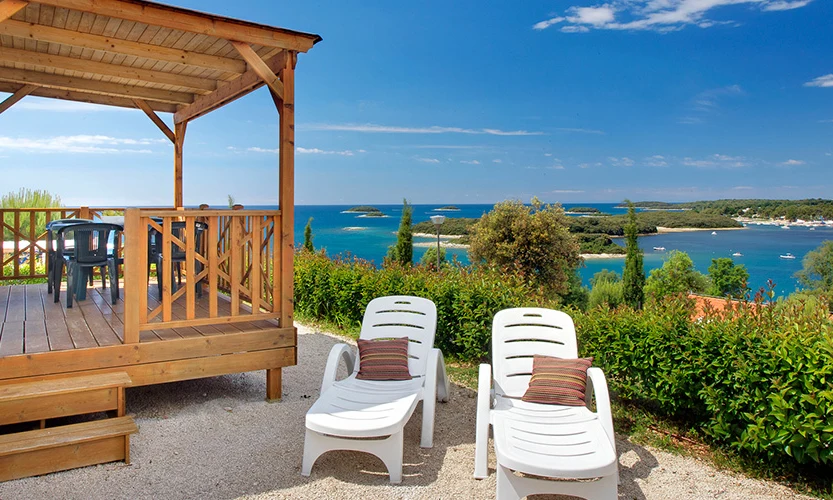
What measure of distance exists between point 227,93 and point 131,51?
1313 mm

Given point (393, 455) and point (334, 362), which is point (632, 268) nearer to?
point (334, 362)

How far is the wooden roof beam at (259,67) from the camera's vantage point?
434 cm

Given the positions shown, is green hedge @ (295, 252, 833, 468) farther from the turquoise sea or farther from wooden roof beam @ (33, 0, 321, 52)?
the turquoise sea

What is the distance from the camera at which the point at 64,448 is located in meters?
3.30

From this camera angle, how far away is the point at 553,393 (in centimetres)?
374

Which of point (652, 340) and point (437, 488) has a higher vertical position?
point (652, 340)

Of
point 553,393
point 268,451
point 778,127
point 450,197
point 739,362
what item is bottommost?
point 268,451

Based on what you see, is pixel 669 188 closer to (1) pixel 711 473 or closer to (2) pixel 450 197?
(2) pixel 450 197

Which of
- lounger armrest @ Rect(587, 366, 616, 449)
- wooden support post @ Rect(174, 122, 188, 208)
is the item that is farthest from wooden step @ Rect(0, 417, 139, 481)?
wooden support post @ Rect(174, 122, 188, 208)

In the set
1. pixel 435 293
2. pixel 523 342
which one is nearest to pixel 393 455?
pixel 523 342

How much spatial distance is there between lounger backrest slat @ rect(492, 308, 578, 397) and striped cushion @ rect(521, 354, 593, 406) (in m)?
0.14

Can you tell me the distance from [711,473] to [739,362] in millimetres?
726

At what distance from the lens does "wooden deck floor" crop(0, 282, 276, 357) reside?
12.9 ft

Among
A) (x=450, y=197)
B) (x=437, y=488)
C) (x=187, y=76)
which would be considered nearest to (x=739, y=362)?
(x=437, y=488)
